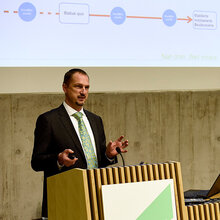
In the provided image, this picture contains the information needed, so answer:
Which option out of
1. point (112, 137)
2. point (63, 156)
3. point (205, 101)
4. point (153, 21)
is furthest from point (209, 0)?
point (63, 156)

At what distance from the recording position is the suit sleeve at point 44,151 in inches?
80.9

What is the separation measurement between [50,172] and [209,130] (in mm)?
1942

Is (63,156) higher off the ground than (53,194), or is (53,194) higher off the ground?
(63,156)

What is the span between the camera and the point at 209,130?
3666 millimetres

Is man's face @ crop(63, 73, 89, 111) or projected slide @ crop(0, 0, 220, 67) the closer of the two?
man's face @ crop(63, 73, 89, 111)

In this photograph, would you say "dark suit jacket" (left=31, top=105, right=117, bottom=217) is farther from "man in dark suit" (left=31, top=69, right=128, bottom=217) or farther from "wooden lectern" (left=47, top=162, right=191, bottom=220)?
"wooden lectern" (left=47, top=162, right=191, bottom=220)

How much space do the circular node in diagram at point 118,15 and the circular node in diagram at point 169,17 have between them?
0.32 meters

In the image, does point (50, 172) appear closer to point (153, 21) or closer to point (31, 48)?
point (31, 48)

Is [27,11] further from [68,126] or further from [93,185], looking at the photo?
[93,185]

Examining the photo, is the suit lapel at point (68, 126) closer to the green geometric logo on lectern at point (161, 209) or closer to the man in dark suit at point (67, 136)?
the man in dark suit at point (67, 136)

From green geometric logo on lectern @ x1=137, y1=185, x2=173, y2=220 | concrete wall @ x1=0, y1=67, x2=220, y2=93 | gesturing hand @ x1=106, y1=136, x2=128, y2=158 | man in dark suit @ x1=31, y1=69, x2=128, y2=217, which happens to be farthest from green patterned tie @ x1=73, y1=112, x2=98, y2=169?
green geometric logo on lectern @ x1=137, y1=185, x2=173, y2=220

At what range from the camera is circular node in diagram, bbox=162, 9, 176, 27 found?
9.64 ft

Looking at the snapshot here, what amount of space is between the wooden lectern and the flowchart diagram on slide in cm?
162

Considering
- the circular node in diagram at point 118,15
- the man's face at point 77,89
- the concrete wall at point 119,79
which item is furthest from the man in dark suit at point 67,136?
the circular node in diagram at point 118,15
